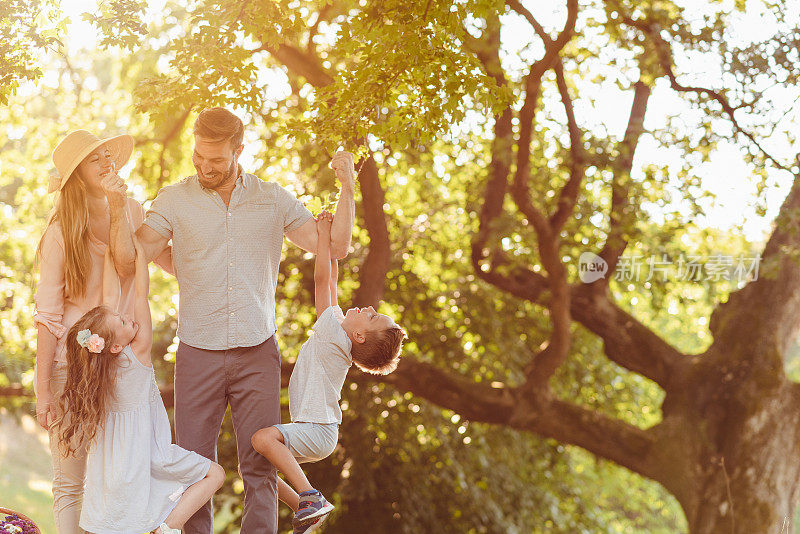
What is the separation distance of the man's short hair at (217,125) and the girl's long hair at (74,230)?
1.41ft

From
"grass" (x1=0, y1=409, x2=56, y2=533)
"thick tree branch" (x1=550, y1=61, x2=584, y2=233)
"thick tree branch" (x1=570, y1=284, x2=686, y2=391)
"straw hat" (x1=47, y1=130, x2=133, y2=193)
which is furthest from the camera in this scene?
"grass" (x1=0, y1=409, x2=56, y2=533)

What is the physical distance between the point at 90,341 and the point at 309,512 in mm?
895

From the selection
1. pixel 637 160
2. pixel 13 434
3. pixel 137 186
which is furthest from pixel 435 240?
pixel 13 434

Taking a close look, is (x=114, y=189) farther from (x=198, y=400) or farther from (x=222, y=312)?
(x=198, y=400)

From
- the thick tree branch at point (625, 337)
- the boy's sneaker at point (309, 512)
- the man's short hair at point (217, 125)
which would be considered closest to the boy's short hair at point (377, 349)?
the boy's sneaker at point (309, 512)

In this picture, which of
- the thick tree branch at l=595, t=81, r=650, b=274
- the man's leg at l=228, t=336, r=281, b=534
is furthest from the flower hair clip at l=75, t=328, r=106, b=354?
the thick tree branch at l=595, t=81, r=650, b=274

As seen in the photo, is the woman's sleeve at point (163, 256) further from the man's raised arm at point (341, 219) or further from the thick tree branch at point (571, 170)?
the thick tree branch at point (571, 170)

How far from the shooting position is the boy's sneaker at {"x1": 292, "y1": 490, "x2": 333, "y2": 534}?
9.53 feet

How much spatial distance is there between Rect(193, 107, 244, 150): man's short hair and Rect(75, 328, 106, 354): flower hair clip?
717 mm

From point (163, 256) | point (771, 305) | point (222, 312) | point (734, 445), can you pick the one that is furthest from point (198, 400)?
point (771, 305)

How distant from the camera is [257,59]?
7.27m

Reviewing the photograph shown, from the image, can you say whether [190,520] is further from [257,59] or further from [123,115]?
[123,115]

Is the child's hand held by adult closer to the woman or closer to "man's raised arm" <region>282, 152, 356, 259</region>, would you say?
"man's raised arm" <region>282, 152, 356, 259</region>

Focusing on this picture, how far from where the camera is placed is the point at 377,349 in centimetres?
324
